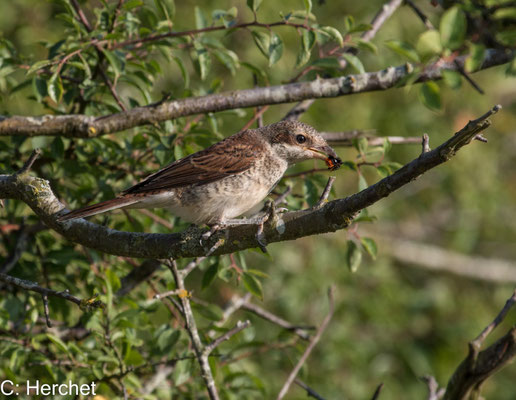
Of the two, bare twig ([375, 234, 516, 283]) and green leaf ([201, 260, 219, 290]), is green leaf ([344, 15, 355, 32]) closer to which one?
green leaf ([201, 260, 219, 290])

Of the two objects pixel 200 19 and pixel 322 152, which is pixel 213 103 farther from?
pixel 322 152

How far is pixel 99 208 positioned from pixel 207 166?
822 millimetres

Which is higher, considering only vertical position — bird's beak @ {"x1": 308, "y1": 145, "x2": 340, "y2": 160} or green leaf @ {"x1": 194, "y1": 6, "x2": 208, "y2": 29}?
green leaf @ {"x1": 194, "y1": 6, "x2": 208, "y2": 29}

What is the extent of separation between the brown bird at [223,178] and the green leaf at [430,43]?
1.48m

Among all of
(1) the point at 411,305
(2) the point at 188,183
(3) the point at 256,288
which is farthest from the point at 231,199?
(1) the point at 411,305

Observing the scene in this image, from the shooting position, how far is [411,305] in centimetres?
721

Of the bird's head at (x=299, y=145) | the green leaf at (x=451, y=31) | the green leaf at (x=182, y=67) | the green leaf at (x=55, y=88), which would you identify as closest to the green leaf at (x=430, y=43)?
the green leaf at (x=451, y=31)

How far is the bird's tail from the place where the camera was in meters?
3.20

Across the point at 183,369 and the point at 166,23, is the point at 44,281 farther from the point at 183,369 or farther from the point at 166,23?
the point at 166,23

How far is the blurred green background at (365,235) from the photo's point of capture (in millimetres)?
5191

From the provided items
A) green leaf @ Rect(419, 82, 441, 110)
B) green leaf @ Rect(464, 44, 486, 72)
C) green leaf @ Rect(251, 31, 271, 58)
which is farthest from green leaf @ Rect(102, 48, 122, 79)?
green leaf @ Rect(464, 44, 486, 72)

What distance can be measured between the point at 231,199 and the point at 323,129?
3358 millimetres

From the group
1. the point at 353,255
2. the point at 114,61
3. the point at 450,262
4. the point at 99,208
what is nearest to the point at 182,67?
the point at 114,61

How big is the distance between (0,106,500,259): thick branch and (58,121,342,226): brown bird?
394 millimetres
